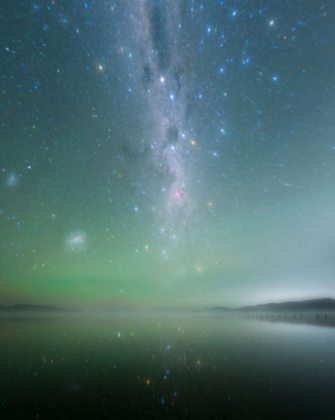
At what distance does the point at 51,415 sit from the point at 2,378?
7.31 m

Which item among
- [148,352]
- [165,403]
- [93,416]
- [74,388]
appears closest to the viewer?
[93,416]

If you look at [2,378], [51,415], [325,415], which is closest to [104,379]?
[51,415]

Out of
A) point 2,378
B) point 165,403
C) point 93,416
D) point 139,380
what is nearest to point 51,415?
point 93,416

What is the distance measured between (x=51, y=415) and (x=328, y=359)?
2104 cm

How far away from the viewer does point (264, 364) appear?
16.7m

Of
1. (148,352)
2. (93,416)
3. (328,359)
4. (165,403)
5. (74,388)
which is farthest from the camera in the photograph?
(148,352)

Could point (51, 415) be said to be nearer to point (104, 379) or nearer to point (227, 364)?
point (104, 379)

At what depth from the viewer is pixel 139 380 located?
517 inches

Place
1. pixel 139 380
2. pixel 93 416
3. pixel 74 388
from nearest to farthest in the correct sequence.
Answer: pixel 93 416 < pixel 74 388 < pixel 139 380

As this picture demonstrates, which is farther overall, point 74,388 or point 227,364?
point 227,364

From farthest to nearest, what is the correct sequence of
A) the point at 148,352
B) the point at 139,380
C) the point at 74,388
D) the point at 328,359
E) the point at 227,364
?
1. the point at 148,352
2. the point at 328,359
3. the point at 227,364
4. the point at 139,380
5. the point at 74,388

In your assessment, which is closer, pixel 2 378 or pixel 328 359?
pixel 2 378

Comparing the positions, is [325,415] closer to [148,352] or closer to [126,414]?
[126,414]

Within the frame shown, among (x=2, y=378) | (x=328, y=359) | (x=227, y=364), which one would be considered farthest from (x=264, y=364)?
(x=2, y=378)
